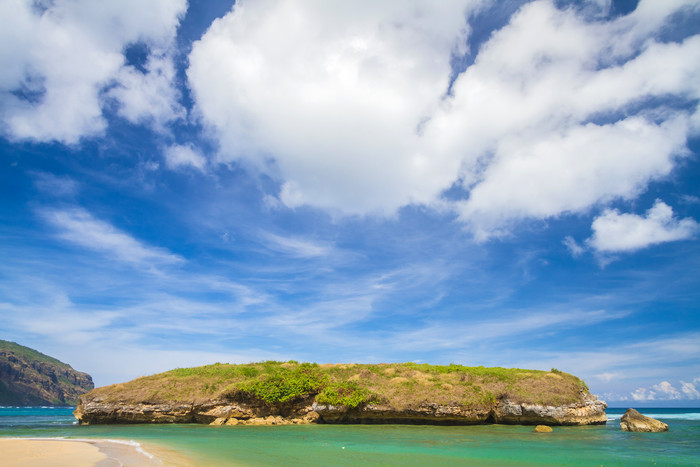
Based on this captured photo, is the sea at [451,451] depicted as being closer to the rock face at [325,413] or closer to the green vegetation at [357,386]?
the rock face at [325,413]

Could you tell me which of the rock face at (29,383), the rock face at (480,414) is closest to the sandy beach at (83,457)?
the rock face at (480,414)

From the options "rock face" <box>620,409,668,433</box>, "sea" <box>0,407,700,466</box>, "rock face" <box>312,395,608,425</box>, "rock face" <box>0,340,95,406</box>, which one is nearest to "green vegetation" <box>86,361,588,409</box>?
"rock face" <box>312,395,608,425</box>

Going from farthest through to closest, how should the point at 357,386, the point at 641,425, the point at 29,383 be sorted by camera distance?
the point at 29,383
the point at 357,386
the point at 641,425

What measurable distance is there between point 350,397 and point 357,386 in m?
1.70

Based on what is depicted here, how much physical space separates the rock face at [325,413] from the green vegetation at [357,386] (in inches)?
25.0

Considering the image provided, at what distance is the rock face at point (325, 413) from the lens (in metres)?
36.2

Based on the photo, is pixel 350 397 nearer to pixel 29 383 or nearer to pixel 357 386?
pixel 357 386

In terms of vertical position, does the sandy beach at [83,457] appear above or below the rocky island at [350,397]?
below

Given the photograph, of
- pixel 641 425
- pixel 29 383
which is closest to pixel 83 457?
pixel 641 425

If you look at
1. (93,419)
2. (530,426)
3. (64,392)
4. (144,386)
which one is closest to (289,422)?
(144,386)

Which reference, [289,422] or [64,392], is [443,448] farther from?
[64,392]

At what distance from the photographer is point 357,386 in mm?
39188

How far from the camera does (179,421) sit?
131 ft

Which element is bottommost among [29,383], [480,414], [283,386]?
[480,414]
